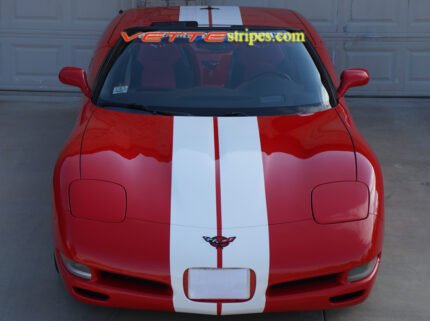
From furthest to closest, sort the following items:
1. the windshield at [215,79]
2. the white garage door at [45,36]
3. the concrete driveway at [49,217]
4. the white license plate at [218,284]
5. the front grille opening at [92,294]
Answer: the white garage door at [45,36], the windshield at [215,79], the concrete driveway at [49,217], the front grille opening at [92,294], the white license plate at [218,284]

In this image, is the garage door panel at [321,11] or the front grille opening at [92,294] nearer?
the front grille opening at [92,294]

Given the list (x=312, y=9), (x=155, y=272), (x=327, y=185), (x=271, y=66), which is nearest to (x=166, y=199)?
(x=155, y=272)

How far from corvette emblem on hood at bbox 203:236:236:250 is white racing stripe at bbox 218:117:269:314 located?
0.02m

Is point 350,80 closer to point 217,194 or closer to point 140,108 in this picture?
point 140,108

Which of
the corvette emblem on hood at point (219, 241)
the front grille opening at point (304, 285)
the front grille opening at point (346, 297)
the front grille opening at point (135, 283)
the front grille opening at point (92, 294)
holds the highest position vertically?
the corvette emblem on hood at point (219, 241)

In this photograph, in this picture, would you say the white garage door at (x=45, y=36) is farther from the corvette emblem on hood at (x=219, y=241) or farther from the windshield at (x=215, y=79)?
the corvette emblem on hood at (x=219, y=241)

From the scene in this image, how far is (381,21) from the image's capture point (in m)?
8.81

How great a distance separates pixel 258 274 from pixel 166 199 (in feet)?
1.95

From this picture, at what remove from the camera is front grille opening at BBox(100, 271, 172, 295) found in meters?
3.79

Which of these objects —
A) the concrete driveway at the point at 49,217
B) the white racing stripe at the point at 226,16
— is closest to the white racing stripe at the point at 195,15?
the white racing stripe at the point at 226,16

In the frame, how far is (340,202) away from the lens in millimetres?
3992

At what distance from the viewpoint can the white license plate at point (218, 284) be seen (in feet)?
12.2

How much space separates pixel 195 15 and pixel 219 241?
2.44 m

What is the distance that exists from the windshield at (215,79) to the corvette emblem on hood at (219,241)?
115cm
